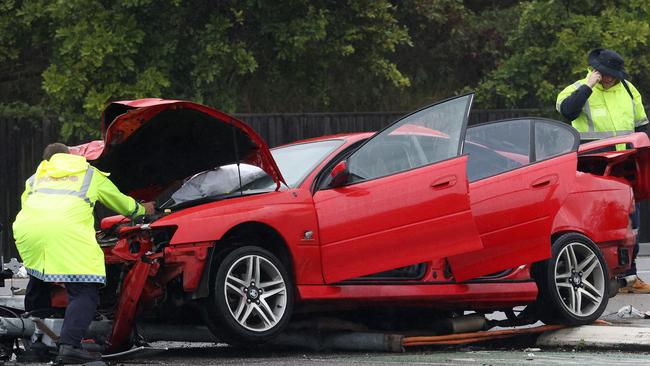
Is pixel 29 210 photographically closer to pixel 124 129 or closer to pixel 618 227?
pixel 124 129

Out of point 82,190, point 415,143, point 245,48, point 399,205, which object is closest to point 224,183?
point 82,190

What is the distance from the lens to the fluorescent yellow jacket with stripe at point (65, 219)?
9070 millimetres

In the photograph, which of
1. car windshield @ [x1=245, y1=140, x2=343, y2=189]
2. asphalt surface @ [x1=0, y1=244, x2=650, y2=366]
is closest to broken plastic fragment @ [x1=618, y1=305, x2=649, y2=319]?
asphalt surface @ [x1=0, y1=244, x2=650, y2=366]

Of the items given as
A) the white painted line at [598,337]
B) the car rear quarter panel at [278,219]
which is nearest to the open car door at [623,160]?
the white painted line at [598,337]

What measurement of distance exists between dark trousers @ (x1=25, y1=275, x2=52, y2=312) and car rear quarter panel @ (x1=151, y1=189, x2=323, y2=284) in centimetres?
87

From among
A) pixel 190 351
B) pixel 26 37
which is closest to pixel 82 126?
pixel 26 37

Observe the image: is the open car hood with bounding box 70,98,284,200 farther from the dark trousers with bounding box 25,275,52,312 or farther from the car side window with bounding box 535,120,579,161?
the car side window with bounding box 535,120,579,161

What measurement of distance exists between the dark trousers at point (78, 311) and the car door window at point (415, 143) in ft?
6.84

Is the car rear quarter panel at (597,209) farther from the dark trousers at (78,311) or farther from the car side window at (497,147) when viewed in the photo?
the dark trousers at (78,311)

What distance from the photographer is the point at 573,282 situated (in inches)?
429

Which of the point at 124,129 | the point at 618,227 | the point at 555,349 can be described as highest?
the point at 124,129

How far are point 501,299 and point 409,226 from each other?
1.06m

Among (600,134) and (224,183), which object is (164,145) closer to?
(224,183)

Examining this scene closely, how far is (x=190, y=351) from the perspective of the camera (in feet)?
34.7
